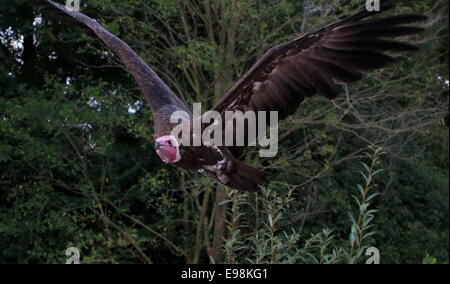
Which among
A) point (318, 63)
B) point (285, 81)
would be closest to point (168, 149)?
point (285, 81)

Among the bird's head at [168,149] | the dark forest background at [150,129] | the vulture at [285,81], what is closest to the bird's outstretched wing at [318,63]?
the vulture at [285,81]

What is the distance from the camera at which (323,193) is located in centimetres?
805

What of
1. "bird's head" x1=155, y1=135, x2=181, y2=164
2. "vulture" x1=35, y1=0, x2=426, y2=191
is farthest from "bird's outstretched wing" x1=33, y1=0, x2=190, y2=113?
"bird's head" x1=155, y1=135, x2=181, y2=164

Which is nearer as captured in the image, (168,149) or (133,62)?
(168,149)

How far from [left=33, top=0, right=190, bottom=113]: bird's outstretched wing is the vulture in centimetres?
1

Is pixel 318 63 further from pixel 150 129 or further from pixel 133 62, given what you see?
pixel 150 129

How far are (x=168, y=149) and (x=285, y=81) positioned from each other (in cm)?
77

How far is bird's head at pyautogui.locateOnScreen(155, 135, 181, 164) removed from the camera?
10.1 feet

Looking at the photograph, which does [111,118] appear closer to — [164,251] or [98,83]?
[98,83]

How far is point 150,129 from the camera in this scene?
6.97m

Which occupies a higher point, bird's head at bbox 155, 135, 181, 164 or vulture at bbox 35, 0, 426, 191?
vulture at bbox 35, 0, 426, 191

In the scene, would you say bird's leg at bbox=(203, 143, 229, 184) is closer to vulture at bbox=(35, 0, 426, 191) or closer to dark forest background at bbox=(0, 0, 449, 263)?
vulture at bbox=(35, 0, 426, 191)

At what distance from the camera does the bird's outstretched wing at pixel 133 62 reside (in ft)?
11.9
